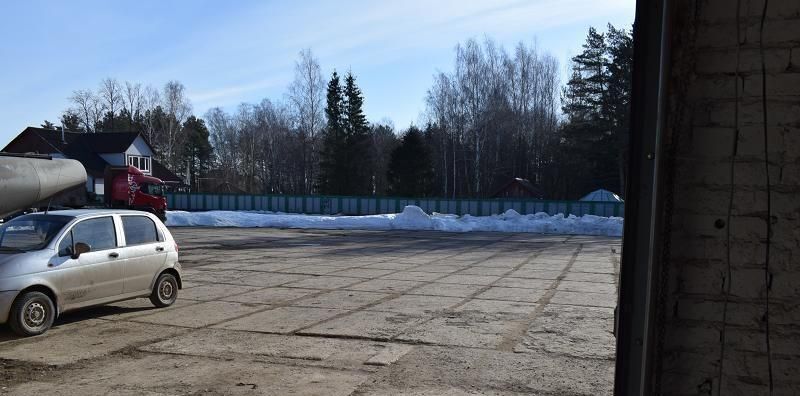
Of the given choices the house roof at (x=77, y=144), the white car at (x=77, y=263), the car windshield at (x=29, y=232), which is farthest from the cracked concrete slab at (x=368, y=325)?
the house roof at (x=77, y=144)

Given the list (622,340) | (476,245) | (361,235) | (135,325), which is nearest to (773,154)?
(622,340)

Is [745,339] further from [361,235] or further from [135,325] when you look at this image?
[361,235]

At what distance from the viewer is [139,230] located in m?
10.3

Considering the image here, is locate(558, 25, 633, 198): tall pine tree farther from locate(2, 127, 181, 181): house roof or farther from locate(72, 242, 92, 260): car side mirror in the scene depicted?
locate(72, 242, 92, 260): car side mirror

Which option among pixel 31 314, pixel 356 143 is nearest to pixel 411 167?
pixel 356 143

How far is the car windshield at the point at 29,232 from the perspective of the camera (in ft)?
28.6

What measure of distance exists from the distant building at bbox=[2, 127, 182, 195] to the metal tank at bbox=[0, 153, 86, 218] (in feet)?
176

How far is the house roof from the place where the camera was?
61719 mm

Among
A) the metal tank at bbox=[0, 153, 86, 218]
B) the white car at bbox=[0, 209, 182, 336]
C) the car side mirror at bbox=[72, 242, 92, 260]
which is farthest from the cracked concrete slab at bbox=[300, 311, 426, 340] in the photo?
the metal tank at bbox=[0, 153, 86, 218]

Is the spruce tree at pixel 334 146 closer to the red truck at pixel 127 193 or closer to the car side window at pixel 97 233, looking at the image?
the red truck at pixel 127 193

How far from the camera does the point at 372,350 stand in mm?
7832

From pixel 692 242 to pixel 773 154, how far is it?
399 millimetres

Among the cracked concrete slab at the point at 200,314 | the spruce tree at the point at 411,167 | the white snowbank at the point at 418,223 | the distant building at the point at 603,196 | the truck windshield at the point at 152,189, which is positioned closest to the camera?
the cracked concrete slab at the point at 200,314

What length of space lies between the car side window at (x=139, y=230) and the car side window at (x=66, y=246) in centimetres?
96
